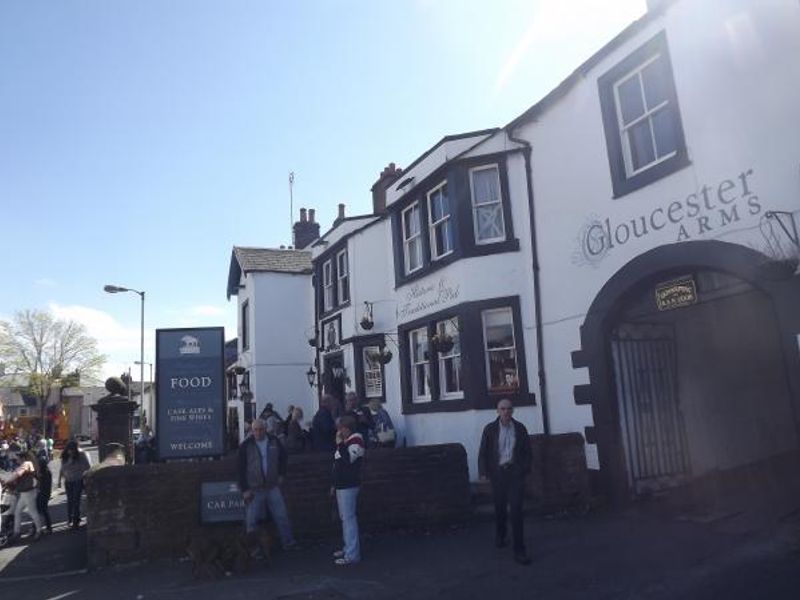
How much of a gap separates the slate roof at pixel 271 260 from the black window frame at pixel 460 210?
11.2 metres

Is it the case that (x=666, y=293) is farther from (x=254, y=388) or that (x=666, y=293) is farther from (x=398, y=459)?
(x=254, y=388)

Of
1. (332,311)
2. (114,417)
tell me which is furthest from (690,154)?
(114,417)

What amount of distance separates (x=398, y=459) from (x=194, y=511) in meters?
2.93

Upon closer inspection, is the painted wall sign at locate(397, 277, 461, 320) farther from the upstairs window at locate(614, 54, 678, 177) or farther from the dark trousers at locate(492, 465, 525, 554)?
the dark trousers at locate(492, 465, 525, 554)

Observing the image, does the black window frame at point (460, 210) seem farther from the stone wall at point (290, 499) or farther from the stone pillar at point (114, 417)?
the stone pillar at point (114, 417)

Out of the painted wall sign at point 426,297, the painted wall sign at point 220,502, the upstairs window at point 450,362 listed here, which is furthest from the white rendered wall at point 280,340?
the painted wall sign at point 220,502

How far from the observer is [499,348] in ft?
39.5

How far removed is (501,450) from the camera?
25.5 ft

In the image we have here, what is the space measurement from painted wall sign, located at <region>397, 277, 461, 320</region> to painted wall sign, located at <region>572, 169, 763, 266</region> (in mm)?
2920

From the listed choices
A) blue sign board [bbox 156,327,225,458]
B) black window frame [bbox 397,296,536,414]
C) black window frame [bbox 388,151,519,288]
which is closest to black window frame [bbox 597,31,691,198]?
black window frame [bbox 388,151,519,288]

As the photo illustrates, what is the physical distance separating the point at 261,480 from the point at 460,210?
650cm

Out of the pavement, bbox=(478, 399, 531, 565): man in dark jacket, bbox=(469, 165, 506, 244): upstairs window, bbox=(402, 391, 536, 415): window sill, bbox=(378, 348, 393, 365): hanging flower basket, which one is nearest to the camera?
the pavement

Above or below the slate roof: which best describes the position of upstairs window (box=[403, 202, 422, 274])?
below

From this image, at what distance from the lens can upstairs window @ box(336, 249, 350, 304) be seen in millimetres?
18469
